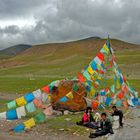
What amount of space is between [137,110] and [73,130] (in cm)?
714

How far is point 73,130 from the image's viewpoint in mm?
17156

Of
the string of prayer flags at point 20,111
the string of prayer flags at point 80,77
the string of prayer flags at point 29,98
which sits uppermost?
the string of prayer flags at point 80,77

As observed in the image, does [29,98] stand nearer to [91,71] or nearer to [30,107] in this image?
[30,107]

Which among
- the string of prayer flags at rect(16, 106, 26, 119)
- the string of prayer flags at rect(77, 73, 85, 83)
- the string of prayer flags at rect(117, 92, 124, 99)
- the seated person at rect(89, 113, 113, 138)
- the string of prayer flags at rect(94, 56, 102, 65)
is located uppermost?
the string of prayer flags at rect(94, 56, 102, 65)

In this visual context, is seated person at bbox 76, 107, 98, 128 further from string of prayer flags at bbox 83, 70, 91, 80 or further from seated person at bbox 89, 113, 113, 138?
string of prayer flags at bbox 83, 70, 91, 80

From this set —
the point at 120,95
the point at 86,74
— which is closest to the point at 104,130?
the point at 86,74

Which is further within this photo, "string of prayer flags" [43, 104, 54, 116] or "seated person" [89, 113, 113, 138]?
"string of prayer flags" [43, 104, 54, 116]

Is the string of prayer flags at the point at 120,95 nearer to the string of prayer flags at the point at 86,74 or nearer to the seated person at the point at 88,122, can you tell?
the string of prayer flags at the point at 86,74

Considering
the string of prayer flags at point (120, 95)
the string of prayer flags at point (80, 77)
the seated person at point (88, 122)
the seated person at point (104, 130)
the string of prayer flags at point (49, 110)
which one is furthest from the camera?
the string of prayer flags at point (120, 95)

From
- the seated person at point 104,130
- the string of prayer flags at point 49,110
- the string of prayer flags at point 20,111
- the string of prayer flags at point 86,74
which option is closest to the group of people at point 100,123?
the seated person at point 104,130

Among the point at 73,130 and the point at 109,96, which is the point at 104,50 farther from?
the point at 73,130

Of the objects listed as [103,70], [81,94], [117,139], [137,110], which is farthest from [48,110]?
[117,139]

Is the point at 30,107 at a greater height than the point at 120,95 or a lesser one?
lesser

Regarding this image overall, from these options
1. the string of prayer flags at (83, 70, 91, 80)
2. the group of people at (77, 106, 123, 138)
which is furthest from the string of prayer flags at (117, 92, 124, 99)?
the group of people at (77, 106, 123, 138)
